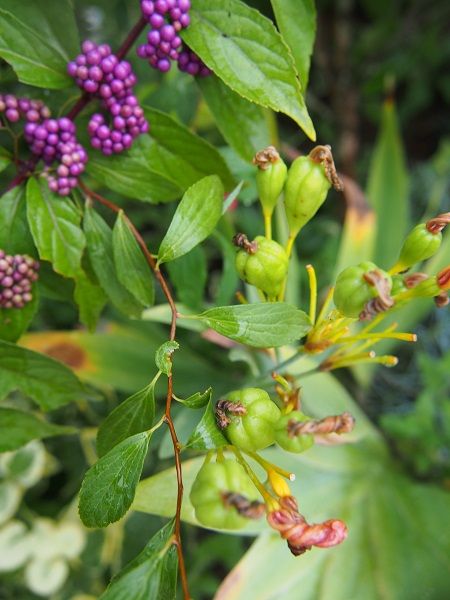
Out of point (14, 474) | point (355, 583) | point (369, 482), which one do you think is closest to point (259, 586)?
point (355, 583)

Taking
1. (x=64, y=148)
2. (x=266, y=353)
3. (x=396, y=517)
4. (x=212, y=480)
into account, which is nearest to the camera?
(x=212, y=480)

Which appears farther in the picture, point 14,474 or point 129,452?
point 14,474

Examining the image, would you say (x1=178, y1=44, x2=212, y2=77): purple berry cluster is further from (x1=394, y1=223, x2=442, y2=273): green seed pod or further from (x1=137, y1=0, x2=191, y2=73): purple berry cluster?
(x1=394, y1=223, x2=442, y2=273): green seed pod

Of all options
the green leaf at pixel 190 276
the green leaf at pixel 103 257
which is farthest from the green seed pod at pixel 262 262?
the green leaf at pixel 190 276

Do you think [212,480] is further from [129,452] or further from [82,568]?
[82,568]

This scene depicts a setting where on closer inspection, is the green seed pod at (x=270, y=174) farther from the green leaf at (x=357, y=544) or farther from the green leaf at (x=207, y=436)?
the green leaf at (x=357, y=544)
